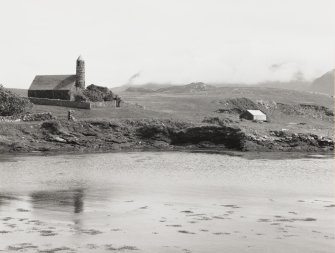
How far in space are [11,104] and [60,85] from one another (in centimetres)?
2420

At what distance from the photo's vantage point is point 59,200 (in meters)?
40.3

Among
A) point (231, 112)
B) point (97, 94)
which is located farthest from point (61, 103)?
point (231, 112)

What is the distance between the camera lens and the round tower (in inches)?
4951

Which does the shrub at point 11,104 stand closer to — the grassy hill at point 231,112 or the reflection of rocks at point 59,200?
the grassy hill at point 231,112

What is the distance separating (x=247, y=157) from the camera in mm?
81062

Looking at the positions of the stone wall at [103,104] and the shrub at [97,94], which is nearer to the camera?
the stone wall at [103,104]

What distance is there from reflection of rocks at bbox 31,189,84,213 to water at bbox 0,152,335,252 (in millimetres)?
67

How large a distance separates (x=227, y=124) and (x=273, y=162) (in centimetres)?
3067

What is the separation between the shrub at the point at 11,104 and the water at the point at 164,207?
33969 millimetres

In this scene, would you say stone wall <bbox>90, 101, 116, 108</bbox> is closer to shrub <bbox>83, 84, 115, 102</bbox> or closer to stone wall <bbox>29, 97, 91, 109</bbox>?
stone wall <bbox>29, 97, 91, 109</bbox>

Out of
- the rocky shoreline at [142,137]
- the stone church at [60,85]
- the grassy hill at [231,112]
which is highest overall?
the stone church at [60,85]

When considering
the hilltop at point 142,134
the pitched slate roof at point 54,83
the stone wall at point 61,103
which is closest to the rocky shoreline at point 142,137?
the hilltop at point 142,134

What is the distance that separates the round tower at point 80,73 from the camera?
126 metres

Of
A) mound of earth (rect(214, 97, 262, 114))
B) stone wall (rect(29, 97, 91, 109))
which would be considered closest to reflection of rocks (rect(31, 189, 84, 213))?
stone wall (rect(29, 97, 91, 109))
